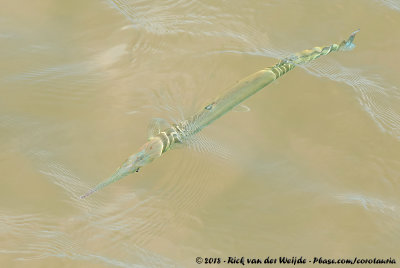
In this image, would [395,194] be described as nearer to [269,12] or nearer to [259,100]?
[259,100]

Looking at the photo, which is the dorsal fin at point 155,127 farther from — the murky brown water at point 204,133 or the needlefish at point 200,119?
the murky brown water at point 204,133

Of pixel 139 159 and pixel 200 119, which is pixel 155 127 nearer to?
pixel 200 119

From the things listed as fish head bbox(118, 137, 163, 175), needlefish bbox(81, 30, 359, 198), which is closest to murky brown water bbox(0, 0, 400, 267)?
needlefish bbox(81, 30, 359, 198)

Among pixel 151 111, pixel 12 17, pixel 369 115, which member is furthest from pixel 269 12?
pixel 12 17

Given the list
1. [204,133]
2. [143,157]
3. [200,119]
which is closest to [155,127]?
[200,119]

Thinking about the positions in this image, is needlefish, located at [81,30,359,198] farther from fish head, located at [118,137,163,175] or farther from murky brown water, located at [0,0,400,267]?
murky brown water, located at [0,0,400,267]

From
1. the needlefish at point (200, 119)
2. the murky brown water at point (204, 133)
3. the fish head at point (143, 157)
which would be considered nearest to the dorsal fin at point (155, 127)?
the needlefish at point (200, 119)
